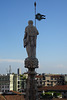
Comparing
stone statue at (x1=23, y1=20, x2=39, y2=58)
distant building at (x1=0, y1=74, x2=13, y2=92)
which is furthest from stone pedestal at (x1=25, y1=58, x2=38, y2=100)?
Answer: distant building at (x1=0, y1=74, x2=13, y2=92)

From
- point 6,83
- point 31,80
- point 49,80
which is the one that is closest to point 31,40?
point 31,80

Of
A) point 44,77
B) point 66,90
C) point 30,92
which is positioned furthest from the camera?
point 44,77

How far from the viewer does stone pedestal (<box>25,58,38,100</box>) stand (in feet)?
35.2

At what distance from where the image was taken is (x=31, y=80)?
11.0 m

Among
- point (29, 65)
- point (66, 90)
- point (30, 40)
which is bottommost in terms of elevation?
point (66, 90)

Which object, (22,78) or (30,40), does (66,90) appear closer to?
(22,78)

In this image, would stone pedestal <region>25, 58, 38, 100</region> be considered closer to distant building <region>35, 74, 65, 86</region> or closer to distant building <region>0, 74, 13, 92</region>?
distant building <region>0, 74, 13, 92</region>

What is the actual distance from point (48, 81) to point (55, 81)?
3.31 meters

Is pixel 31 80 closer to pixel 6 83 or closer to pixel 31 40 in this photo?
pixel 31 40

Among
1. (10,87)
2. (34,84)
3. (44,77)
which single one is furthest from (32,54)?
(44,77)

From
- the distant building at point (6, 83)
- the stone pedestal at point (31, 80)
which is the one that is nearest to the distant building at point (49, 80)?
the distant building at point (6, 83)

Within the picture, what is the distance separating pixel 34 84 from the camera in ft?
35.9

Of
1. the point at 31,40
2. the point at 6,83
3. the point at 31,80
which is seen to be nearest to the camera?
the point at 31,80

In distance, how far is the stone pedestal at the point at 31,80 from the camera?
35.2 ft
